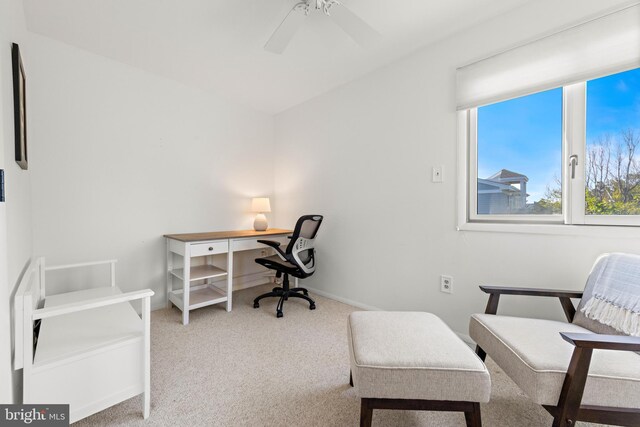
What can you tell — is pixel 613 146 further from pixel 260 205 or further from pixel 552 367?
pixel 260 205

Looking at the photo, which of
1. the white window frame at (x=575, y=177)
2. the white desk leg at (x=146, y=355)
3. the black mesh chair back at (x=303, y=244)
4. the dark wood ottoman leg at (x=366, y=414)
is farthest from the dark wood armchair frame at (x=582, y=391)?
the black mesh chair back at (x=303, y=244)

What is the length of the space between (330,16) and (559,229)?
1.86m

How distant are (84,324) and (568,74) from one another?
3.03 m

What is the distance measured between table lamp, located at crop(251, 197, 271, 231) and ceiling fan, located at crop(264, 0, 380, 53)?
1.81 meters

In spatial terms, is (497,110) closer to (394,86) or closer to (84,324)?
(394,86)

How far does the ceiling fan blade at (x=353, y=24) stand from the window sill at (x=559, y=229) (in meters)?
1.44

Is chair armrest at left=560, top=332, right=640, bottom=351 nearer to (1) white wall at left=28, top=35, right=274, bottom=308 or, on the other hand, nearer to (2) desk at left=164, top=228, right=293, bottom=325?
(2) desk at left=164, top=228, right=293, bottom=325

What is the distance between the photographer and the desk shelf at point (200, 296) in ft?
7.90

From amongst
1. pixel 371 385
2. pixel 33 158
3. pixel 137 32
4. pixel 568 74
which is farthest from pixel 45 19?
pixel 568 74

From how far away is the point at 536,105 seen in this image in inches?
69.3

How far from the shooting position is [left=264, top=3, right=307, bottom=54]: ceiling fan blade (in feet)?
4.95

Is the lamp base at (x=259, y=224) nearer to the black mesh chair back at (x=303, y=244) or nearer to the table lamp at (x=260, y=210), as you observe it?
the table lamp at (x=260, y=210)

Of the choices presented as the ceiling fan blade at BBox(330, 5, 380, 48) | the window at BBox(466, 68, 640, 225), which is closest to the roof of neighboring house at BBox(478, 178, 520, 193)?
the window at BBox(466, 68, 640, 225)

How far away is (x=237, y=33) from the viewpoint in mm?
1973
